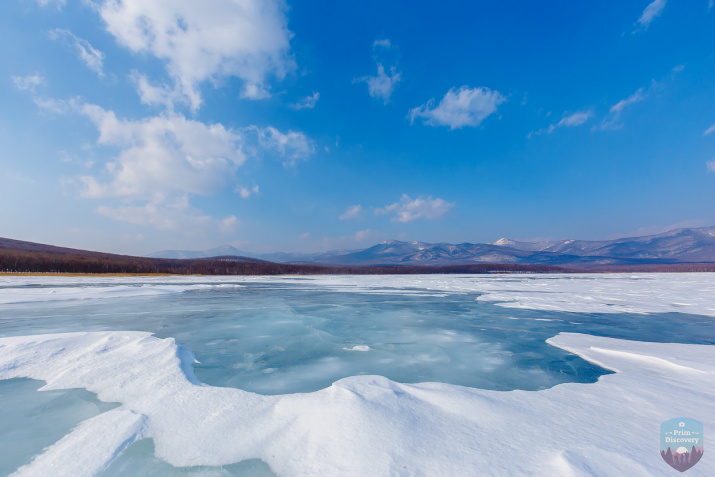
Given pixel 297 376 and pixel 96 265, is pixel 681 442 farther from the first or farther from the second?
pixel 96 265

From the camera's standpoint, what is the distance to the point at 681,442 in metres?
2.32

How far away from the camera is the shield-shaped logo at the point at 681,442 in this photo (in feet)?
6.89

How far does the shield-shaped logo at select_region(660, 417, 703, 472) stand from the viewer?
2.10m

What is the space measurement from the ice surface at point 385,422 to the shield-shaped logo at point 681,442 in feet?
0.22

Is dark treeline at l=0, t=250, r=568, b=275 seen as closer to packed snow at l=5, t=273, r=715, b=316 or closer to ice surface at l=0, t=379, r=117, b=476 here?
packed snow at l=5, t=273, r=715, b=316

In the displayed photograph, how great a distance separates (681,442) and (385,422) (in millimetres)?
2283

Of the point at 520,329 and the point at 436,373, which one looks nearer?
the point at 436,373

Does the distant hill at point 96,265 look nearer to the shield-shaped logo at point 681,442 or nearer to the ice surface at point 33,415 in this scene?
the ice surface at point 33,415

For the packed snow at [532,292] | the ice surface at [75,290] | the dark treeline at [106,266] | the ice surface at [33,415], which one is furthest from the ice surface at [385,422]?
the dark treeline at [106,266]

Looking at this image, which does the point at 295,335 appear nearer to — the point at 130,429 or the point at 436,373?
the point at 436,373

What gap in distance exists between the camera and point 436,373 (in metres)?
4.05

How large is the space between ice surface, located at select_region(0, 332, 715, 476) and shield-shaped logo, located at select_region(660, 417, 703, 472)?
0.07 m

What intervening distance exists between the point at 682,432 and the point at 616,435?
1.86 feet

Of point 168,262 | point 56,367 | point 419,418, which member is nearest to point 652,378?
point 419,418
